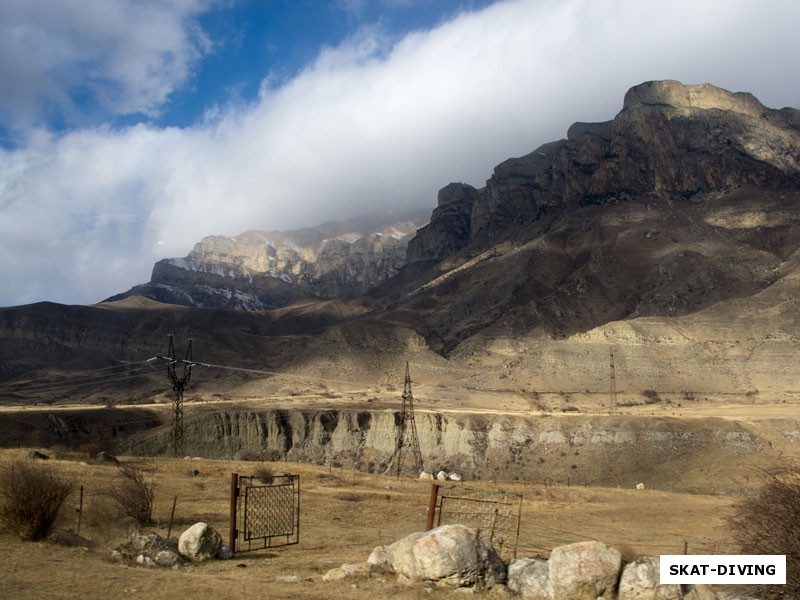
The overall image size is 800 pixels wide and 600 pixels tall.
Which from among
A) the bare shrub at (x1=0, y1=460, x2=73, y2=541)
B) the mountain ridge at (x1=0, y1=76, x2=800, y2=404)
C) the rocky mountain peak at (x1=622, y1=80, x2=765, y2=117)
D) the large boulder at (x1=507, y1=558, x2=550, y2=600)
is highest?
the rocky mountain peak at (x1=622, y1=80, x2=765, y2=117)

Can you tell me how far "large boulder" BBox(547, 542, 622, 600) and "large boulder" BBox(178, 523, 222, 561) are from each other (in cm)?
754

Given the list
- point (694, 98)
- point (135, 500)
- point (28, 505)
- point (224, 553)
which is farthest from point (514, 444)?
point (694, 98)

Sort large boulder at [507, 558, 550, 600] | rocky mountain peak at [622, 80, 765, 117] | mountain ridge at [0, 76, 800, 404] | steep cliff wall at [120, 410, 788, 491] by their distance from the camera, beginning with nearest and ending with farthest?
large boulder at [507, 558, 550, 600], steep cliff wall at [120, 410, 788, 491], mountain ridge at [0, 76, 800, 404], rocky mountain peak at [622, 80, 765, 117]

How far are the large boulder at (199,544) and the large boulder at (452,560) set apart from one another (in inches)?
179

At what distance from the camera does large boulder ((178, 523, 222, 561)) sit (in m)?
15.5

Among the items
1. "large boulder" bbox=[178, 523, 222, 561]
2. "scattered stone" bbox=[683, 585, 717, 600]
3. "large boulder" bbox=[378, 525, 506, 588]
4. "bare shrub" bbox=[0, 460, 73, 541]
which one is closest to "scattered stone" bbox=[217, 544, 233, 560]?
"large boulder" bbox=[178, 523, 222, 561]

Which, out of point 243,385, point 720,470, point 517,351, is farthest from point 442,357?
point 720,470

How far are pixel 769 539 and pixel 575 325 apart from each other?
401 ft

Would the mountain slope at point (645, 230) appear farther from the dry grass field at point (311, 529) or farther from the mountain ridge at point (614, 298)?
the dry grass field at point (311, 529)

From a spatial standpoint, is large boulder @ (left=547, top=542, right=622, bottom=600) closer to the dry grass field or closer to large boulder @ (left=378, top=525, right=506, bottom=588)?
the dry grass field

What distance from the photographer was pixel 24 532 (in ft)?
51.5

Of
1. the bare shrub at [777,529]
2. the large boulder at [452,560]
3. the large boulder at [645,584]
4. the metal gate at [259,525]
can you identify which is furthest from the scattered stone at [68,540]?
the bare shrub at [777,529]

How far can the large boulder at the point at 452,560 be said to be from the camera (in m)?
13.2

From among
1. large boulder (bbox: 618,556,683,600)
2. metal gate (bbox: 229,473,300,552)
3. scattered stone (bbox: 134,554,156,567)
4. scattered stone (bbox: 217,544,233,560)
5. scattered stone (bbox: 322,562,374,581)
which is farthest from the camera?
metal gate (bbox: 229,473,300,552)
